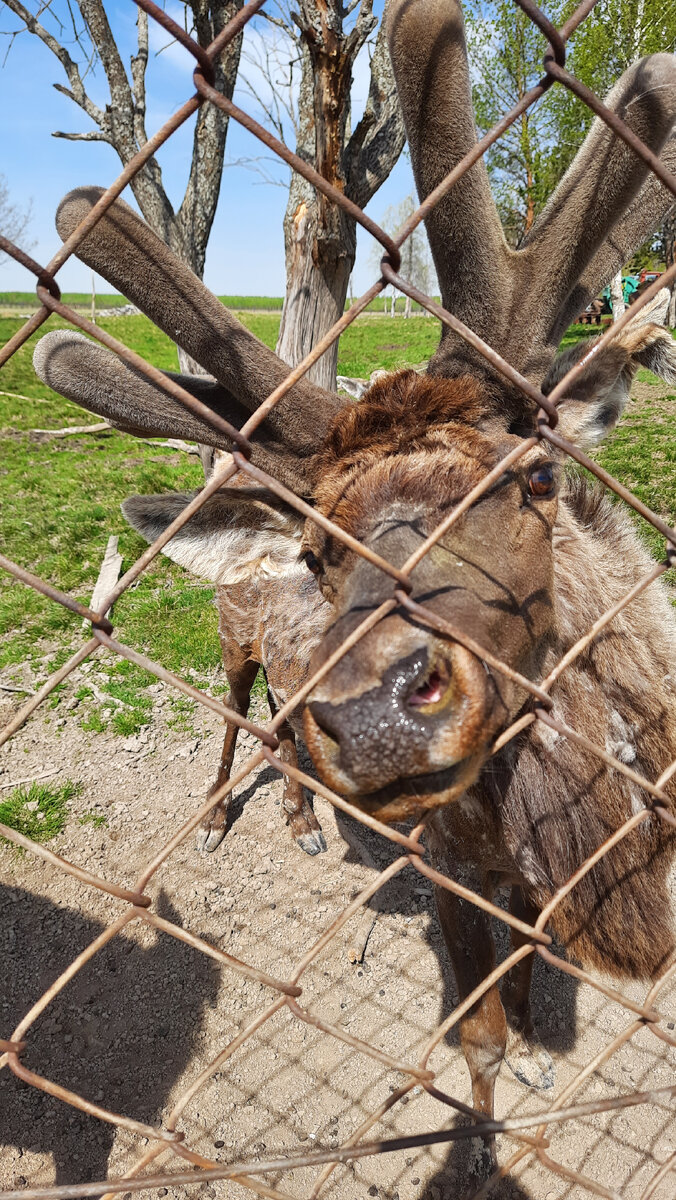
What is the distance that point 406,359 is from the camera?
2238 cm

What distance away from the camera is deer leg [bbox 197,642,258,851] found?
175 inches

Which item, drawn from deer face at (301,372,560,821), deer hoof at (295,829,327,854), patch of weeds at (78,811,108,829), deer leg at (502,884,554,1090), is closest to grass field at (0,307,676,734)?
patch of weeds at (78,811,108,829)

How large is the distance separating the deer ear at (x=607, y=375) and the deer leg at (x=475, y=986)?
5.85ft

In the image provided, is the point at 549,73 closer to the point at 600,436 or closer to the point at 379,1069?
the point at 600,436

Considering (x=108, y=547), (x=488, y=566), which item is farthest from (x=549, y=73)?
(x=108, y=547)

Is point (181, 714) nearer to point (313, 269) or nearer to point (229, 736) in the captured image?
point (229, 736)

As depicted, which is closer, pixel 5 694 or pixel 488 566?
pixel 488 566

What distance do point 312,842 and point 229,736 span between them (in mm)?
869

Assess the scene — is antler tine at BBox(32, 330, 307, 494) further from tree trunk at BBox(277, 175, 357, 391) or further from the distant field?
the distant field

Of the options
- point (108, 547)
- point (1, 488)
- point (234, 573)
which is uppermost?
point (234, 573)

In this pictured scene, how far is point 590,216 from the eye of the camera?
2.04 meters

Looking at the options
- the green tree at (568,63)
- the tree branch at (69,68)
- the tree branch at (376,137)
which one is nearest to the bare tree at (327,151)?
the tree branch at (376,137)

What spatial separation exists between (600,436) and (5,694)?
5.18m

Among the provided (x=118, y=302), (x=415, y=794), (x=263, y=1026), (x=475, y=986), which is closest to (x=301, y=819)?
(x=263, y=1026)
